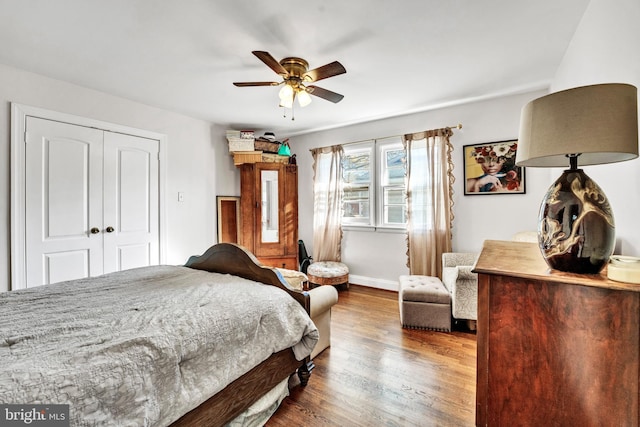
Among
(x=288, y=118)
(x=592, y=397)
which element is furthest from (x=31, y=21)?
(x=592, y=397)

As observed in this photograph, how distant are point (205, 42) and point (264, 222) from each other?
266 centimetres

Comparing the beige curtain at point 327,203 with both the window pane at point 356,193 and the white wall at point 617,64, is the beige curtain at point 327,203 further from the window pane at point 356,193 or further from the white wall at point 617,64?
the white wall at point 617,64

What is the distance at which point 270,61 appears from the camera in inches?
75.5

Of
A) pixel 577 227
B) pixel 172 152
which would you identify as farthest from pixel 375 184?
pixel 577 227

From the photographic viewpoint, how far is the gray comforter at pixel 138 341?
87 cm

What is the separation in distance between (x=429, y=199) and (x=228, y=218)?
3046 millimetres

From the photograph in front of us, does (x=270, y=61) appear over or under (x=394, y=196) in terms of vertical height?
over

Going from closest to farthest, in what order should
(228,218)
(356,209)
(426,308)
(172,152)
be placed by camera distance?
(426,308) < (172,152) < (356,209) < (228,218)

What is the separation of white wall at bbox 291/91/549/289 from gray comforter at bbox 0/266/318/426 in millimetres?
2371

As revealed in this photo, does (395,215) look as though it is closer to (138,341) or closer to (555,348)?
(555,348)

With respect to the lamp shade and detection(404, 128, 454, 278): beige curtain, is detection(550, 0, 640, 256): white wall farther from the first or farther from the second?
detection(404, 128, 454, 278): beige curtain

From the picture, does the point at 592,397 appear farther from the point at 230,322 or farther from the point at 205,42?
the point at 205,42

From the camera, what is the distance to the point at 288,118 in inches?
152

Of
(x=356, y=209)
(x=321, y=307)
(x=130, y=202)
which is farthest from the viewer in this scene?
(x=356, y=209)
